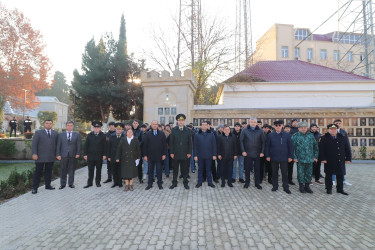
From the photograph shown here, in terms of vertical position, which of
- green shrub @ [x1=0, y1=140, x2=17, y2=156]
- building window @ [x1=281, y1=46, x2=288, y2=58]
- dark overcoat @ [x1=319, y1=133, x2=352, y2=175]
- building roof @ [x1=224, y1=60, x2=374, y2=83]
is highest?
building window @ [x1=281, y1=46, x2=288, y2=58]

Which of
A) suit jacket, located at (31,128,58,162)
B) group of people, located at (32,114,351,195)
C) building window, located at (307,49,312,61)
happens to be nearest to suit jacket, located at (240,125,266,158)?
group of people, located at (32,114,351,195)

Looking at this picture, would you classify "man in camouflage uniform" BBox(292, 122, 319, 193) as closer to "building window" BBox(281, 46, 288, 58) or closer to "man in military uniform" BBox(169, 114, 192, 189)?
"man in military uniform" BBox(169, 114, 192, 189)

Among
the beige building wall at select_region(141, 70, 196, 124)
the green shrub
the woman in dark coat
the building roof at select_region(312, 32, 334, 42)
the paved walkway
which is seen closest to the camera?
the paved walkway

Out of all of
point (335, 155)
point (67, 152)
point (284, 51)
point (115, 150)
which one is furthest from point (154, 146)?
point (284, 51)

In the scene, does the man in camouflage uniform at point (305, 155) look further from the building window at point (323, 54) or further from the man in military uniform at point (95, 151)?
the building window at point (323, 54)

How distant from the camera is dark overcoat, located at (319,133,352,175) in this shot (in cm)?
598

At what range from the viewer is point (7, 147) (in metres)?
13.0

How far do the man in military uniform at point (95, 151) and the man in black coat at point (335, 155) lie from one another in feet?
21.2

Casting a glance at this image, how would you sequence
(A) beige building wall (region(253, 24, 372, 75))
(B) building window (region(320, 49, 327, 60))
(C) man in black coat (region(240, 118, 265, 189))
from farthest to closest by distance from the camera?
(B) building window (region(320, 49, 327, 60))
(A) beige building wall (region(253, 24, 372, 75))
(C) man in black coat (region(240, 118, 265, 189))

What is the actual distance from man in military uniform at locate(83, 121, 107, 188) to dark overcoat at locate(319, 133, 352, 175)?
650cm

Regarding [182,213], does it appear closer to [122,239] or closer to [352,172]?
[122,239]

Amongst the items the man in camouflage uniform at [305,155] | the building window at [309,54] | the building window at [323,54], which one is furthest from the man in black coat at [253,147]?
the building window at [323,54]

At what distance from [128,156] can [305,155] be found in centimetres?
498

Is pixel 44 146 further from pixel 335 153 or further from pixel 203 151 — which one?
pixel 335 153
